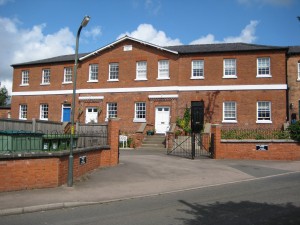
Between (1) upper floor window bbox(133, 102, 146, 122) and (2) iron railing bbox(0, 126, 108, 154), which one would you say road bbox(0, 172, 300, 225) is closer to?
(2) iron railing bbox(0, 126, 108, 154)

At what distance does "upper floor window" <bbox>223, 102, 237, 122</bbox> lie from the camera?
26.8 meters

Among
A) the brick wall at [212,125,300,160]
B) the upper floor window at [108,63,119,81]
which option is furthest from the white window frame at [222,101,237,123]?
the upper floor window at [108,63,119,81]

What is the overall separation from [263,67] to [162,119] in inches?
362

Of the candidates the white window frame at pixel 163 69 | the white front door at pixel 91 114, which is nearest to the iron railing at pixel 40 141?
the white window frame at pixel 163 69

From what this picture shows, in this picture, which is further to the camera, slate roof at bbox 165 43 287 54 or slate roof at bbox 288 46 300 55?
slate roof at bbox 288 46 300 55

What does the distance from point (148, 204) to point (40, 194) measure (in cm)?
311

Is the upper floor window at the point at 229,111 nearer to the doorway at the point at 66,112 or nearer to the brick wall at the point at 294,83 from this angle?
the brick wall at the point at 294,83

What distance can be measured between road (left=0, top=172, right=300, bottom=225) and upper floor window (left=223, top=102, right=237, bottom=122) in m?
16.3

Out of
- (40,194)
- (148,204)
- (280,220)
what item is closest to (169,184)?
(148,204)

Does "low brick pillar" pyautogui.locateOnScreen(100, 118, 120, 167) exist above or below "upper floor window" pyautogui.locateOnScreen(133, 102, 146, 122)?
below

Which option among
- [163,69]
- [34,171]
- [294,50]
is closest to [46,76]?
[163,69]

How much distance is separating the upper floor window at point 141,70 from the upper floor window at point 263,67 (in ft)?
31.0

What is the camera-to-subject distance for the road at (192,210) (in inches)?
278

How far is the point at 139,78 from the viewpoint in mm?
28938
